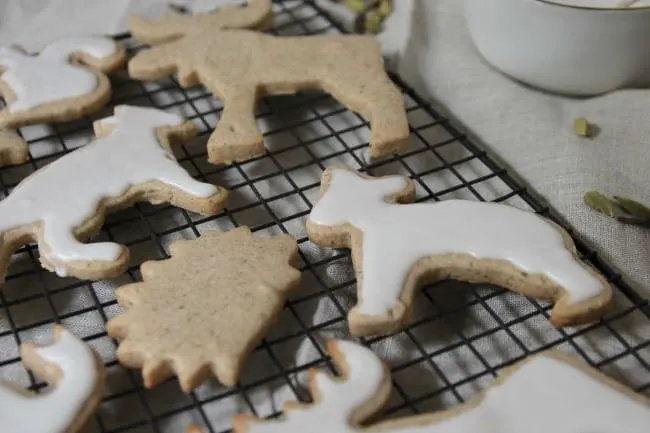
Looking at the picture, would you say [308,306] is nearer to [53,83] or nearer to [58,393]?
[58,393]

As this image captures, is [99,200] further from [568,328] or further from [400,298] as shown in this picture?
[568,328]

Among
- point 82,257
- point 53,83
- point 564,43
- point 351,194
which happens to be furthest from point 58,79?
point 564,43

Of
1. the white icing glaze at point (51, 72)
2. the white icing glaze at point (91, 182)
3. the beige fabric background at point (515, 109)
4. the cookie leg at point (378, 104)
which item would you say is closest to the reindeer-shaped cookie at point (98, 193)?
the white icing glaze at point (91, 182)

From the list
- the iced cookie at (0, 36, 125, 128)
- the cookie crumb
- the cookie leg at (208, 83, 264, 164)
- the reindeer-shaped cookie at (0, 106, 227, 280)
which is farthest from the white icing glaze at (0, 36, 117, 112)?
the cookie crumb

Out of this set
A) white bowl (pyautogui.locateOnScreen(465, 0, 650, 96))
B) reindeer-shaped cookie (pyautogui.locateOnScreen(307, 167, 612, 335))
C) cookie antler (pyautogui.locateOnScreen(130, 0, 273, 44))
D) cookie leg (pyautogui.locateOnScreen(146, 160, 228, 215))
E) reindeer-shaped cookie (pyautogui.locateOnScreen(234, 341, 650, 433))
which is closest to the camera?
reindeer-shaped cookie (pyautogui.locateOnScreen(234, 341, 650, 433))

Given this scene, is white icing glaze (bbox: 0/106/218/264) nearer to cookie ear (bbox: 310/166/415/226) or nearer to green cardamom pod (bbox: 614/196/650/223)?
cookie ear (bbox: 310/166/415/226)

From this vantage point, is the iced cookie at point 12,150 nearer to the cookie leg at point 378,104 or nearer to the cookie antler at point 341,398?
the cookie leg at point 378,104

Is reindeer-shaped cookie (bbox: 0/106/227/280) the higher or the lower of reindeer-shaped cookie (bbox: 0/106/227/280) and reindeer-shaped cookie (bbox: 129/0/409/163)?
the lower

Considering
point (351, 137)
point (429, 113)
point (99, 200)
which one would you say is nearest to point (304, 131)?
point (351, 137)
